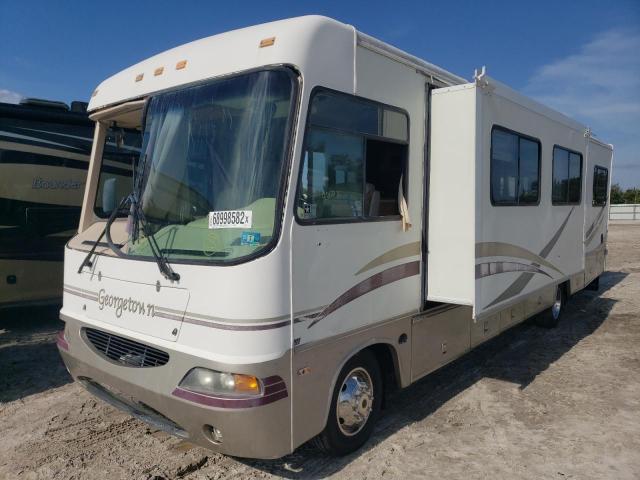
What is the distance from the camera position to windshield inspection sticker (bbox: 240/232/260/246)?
3070 millimetres

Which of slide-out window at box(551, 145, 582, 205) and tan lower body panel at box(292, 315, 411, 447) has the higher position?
slide-out window at box(551, 145, 582, 205)

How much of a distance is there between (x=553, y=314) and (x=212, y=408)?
20.7 ft

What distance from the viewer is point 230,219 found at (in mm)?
3199

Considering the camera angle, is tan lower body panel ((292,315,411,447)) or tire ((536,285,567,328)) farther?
tire ((536,285,567,328))

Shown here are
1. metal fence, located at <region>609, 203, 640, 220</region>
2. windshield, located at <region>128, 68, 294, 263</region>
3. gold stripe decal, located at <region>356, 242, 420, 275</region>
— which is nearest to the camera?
windshield, located at <region>128, 68, 294, 263</region>

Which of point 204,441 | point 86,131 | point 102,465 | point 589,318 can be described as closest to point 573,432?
point 204,441

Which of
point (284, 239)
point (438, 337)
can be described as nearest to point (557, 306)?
point (438, 337)

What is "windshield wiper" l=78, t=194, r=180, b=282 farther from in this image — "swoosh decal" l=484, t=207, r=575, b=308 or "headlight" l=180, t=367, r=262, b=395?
"swoosh decal" l=484, t=207, r=575, b=308

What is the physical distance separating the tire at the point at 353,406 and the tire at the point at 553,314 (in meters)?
4.59

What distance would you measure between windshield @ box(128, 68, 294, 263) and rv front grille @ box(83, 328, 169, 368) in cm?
63

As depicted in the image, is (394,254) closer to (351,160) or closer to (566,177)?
(351,160)

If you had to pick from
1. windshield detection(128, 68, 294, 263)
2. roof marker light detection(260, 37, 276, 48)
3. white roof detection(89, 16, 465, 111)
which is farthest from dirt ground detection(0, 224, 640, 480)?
roof marker light detection(260, 37, 276, 48)

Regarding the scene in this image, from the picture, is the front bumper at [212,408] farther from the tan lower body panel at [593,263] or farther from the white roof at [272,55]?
the tan lower body panel at [593,263]

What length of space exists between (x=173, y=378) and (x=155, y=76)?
7.35 feet
